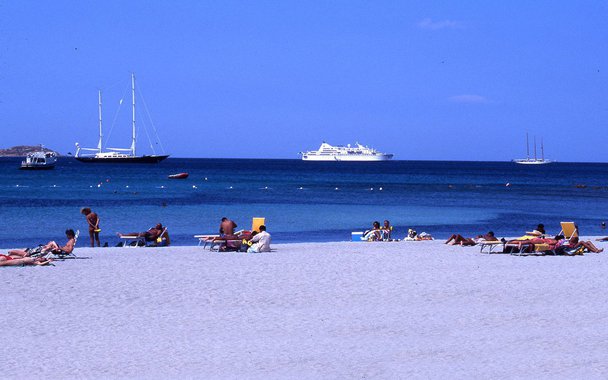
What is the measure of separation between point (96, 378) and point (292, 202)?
153 feet

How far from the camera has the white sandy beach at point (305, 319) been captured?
8453mm

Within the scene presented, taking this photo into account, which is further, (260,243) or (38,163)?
(38,163)

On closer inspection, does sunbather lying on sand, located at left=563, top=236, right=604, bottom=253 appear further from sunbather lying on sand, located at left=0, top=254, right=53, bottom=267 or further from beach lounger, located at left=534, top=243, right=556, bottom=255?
sunbather lying on sand, located at left=0, top=254, right=53, bottom=267

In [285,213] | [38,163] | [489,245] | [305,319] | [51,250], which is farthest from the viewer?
[38,163]

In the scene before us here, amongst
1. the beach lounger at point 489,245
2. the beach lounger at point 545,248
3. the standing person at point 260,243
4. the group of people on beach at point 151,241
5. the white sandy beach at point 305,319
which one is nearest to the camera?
the white sandy beach at point 305,319

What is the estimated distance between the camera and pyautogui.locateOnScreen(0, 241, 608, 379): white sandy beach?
8.45 metres

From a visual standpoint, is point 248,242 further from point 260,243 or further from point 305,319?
point 305,319

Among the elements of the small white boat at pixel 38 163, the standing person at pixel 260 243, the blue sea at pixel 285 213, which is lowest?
the blue sea at pixel 285 213

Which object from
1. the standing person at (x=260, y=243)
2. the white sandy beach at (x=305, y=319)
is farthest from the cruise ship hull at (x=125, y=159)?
the white sandy beach at (x=305, y=319)

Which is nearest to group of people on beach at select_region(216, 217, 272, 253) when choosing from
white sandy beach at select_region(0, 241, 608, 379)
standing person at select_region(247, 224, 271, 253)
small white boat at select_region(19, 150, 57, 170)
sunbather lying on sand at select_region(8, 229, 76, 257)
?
standing person at select_region(247, 224, 271, 253)

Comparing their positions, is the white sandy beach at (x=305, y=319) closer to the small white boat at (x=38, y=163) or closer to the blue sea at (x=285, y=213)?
the blue sea at (x=285, y=213)

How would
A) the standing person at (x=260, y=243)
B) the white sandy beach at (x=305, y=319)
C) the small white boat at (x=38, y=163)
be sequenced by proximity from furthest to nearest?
1. the small white boat at (x=38, y=163)
2. the standing person at (x=260, y=243)
3. the white sandy beach at (x=305, y=319)

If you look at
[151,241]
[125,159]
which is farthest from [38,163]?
[151,241]

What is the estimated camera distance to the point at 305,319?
35.9 ft
